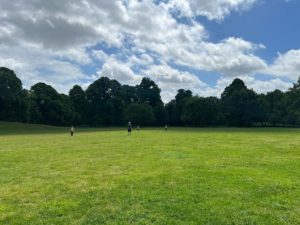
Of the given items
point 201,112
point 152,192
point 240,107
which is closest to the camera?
point 152,192

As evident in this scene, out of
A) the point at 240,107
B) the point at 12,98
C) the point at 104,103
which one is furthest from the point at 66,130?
the point at 240,107

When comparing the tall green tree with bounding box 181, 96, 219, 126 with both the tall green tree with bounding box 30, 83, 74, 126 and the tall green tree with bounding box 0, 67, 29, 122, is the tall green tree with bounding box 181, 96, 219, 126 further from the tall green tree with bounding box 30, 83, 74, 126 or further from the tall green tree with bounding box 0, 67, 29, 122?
the tall green tree with bounding box 0, 67, 29, 122

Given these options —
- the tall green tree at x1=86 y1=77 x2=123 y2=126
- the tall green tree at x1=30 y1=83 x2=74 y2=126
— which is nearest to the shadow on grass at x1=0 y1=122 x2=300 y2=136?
Result: the tall green tree at x1=30 y1=83 x2=74 y2=126

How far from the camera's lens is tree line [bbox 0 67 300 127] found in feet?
321

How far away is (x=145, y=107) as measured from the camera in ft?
349

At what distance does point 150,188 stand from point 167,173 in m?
2.47

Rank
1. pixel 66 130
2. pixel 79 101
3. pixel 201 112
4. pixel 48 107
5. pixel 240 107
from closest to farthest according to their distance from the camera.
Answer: pixel 66 130, pixel 48 107, pixel 240 107, pixel 201 112, pixel 79 101

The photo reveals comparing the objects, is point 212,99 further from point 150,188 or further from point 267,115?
point 150,188

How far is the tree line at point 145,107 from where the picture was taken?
9779 centimetres

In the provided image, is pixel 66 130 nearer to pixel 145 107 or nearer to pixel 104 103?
pixel 145 107

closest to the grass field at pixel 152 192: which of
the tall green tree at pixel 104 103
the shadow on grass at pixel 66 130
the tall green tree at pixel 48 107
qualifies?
the shadow on grass at pixel 66 130

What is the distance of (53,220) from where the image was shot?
24.3 ft

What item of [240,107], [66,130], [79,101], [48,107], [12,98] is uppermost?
[79,101]

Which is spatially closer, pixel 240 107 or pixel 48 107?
pixel 48 107
